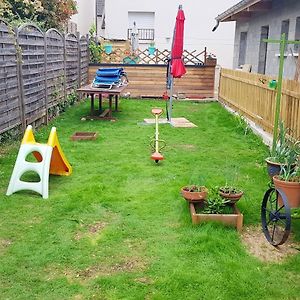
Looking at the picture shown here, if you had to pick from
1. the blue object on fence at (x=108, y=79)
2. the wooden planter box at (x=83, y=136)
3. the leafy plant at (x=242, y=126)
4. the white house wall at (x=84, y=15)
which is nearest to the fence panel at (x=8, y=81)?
the wooden planter box at (x=83, y=136)

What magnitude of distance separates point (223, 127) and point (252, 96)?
968 millimetres

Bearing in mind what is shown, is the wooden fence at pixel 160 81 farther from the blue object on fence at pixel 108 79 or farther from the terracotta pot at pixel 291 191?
the terracotta pot at pixel 291 191

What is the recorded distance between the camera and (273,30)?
36.8 feet

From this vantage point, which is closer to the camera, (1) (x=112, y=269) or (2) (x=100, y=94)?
(1) (x=112, y=269)

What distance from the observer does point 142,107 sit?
1352 centimetres

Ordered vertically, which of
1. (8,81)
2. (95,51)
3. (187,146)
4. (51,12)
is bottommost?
(187,146)

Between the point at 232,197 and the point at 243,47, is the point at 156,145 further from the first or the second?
the point at 243,47

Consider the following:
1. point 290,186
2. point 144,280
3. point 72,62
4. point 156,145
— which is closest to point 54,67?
point 72,62

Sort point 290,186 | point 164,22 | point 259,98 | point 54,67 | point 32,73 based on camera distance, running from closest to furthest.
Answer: point 290,186, point 32,73, point 259,98, point 54,67, point 164,22

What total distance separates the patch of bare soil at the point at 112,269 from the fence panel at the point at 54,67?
7322 millimetres

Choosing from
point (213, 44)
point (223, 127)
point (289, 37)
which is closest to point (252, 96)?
point (223, 127)

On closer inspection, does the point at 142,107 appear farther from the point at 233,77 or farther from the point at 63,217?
the point at 63,217

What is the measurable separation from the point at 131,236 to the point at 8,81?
4390mm

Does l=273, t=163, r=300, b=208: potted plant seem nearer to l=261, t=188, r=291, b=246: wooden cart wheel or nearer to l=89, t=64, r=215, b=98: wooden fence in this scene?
l=261, t=188, r=291, b=246: wooden cart wheel
